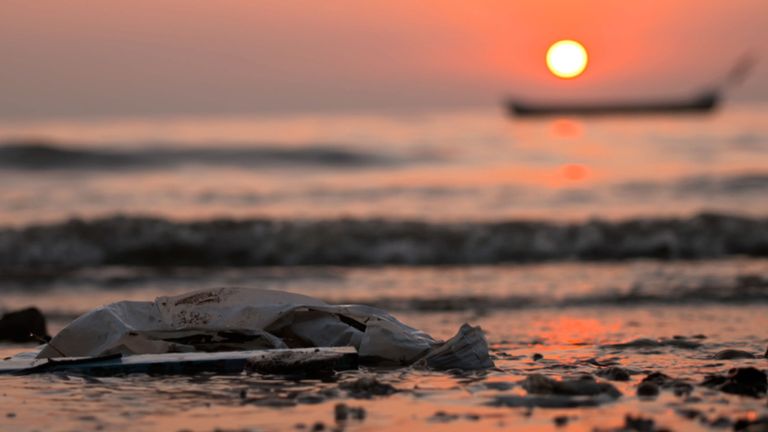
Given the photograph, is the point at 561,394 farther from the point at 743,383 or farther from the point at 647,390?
the point at 743,383

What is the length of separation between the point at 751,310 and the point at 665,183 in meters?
13.0

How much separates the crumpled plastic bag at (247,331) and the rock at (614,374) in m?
0.54

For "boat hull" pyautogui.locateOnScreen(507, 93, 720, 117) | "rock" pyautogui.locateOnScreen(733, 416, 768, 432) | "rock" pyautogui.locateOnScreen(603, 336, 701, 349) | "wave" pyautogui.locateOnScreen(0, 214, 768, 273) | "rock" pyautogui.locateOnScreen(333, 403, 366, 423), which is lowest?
"rock" pyautogui.locateOnScreen(733, 416, 768, 432)

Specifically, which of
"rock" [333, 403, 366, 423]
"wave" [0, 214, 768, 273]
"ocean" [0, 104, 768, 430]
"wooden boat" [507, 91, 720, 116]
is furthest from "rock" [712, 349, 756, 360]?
"wooden boat" [507, 91, 720, 116]

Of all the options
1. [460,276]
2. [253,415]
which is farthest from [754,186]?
[253,415]

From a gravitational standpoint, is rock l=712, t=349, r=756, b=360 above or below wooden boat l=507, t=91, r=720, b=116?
below

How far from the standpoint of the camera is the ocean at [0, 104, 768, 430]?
4977 millimetres

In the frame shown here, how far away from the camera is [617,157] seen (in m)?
29.1

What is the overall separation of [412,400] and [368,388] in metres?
0.23

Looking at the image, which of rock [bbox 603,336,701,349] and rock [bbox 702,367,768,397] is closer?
rock [bbox 702,367,768,397]

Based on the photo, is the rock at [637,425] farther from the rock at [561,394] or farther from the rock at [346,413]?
the rock at [346,413]

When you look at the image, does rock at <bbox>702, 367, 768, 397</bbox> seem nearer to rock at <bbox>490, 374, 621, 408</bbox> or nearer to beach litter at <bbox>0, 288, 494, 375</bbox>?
rock at <bbox>490, 374, 621, 408</bbox>

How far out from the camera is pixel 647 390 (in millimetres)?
5027

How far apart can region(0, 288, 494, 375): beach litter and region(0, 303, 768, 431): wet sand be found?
94 mm
